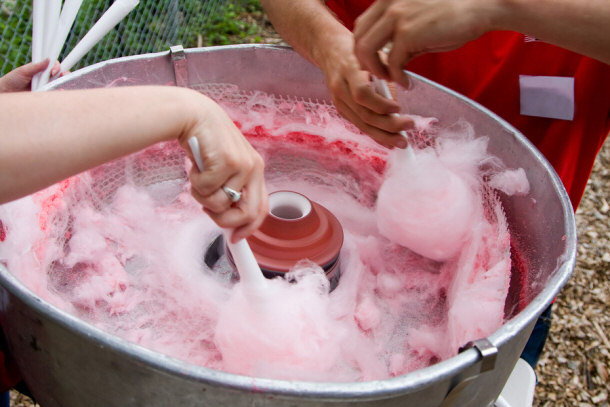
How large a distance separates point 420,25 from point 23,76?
721mm

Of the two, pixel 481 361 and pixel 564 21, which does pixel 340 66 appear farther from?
pixel 481 361

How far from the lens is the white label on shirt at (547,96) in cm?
104

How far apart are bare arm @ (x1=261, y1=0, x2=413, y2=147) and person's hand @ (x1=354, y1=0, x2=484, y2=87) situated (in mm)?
171

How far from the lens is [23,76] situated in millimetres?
977

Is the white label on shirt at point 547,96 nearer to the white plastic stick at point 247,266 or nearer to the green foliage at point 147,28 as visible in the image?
the white plastic stick at point 247,266

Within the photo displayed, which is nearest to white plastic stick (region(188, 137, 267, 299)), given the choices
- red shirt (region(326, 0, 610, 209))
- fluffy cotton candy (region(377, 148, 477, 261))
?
fluffy cotton candy (region(377, 148, 477, 261))

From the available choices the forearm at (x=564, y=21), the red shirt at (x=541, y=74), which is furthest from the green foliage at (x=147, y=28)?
the forearm at (x=564, y=21)

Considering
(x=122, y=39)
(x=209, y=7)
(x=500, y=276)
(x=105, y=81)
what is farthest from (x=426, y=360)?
(x=209, y=7)

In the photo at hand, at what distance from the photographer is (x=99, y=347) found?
59 cm

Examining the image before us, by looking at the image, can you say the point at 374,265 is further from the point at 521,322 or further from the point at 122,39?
the point at 122,39

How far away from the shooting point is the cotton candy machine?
1.89 feet

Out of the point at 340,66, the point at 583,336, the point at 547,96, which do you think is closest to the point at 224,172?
the point at 340,66

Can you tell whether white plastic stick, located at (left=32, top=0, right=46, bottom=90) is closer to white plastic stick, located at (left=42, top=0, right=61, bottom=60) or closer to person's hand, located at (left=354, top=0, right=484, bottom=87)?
white plastic stick, located at (left=42, top=0, right=61, bottom=60)

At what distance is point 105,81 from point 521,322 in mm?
872
